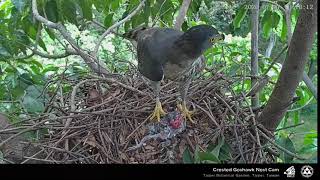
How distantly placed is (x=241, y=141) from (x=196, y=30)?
47cm

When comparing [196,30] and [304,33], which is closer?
[304,33]

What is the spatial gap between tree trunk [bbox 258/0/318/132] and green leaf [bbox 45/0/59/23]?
1.07 meters

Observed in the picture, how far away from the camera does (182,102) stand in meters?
2.05

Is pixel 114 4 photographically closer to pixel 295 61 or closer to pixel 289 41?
pixel 289 41

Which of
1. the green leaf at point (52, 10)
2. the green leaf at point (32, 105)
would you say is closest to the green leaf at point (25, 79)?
the green leaf at point (32, 105)

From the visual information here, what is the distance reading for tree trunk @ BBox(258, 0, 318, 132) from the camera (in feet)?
4.80

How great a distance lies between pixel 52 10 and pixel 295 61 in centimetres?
116

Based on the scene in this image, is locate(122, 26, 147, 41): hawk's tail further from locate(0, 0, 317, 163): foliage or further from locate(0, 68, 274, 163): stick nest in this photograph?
locate(0, 68, 274, 163): stick nest

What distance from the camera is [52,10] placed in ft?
6.85

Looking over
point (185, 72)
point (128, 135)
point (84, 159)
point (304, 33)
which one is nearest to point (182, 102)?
point (185, 72)

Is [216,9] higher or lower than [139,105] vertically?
higher
